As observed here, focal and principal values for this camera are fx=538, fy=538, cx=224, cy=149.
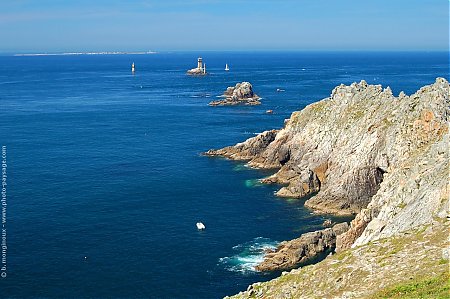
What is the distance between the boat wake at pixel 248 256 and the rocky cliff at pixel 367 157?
10.5 metres

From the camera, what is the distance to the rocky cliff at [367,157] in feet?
191

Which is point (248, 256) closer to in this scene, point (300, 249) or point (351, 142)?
point (300, 249)

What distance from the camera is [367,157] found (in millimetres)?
93000

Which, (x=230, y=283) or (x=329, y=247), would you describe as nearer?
(x=230, y=283)

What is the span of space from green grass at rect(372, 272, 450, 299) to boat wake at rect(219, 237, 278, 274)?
114 ft

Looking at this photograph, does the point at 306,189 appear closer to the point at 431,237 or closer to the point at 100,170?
the point at 100,170

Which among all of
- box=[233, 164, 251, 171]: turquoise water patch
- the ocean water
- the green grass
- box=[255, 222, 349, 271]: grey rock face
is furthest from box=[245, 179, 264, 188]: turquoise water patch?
the green grass

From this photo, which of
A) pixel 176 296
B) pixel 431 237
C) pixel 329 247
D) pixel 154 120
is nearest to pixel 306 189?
pixel 329 247

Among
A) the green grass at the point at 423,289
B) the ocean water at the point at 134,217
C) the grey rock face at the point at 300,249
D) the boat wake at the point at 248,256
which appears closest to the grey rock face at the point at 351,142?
the ocean water at the point at 134,217

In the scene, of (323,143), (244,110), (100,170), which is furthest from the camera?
(244,110)

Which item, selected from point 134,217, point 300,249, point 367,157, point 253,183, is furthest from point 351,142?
point 134,217

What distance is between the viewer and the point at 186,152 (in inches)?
5133

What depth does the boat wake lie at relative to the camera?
2749 inches

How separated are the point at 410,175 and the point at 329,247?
16.6 metres
